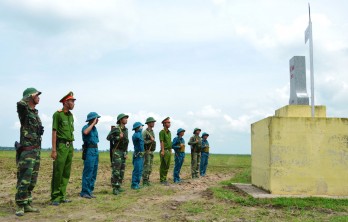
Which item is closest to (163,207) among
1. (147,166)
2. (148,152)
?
(147,166)

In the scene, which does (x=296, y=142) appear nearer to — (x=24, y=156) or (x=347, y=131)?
(x=347, y=131)

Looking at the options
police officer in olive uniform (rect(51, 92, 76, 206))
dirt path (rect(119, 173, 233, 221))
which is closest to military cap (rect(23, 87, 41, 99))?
police officer in olive uniform (rect(51, 92, 76, 206))

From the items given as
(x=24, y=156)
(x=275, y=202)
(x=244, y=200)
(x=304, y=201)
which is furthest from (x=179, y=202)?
(x=24, y=156)

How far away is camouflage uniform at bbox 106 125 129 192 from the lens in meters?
8.90

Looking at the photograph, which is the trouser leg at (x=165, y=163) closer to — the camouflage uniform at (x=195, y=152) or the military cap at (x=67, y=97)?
the camouflage uniform at (x=195, y=152)

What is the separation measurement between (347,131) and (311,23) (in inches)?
109

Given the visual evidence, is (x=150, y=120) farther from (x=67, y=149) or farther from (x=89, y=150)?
(x=67, y=149)

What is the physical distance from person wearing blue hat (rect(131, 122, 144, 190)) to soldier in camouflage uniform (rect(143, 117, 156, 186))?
853 mm

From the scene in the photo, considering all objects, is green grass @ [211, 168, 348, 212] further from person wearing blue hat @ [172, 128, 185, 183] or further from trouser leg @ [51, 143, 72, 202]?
person wearing blue hat @ [172, 128, 185, 183]

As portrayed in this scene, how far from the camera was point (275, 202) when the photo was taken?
7645 mm

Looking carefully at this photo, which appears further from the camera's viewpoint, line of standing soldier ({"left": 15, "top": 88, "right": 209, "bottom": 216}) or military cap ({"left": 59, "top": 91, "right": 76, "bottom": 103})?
military cap ({"left": 59, "top": 91, "right": 76, "bottom": 103})

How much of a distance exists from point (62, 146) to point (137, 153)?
9.67 feet

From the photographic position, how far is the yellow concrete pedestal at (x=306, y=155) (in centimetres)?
861

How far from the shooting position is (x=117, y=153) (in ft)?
29.3
